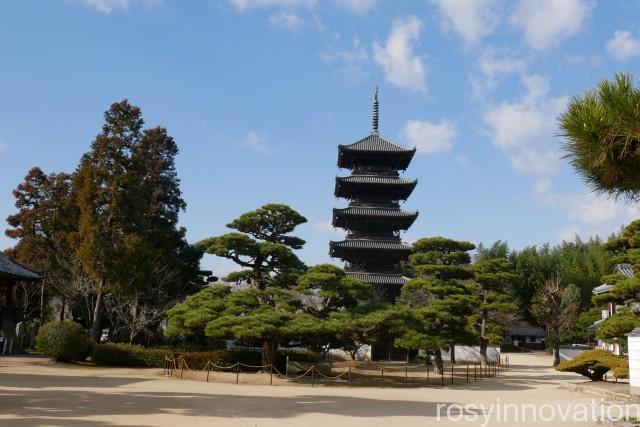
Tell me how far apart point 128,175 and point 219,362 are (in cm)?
1026

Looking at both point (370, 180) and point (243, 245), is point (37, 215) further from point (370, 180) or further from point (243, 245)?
point (370, 180)

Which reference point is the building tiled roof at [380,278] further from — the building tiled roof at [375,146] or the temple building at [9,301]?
the temple building at [9,301]

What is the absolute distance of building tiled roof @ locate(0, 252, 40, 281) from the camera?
25.0 metres

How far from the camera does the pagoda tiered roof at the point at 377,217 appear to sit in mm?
33344

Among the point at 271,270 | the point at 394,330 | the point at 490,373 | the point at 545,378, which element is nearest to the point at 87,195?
the point at 271,270

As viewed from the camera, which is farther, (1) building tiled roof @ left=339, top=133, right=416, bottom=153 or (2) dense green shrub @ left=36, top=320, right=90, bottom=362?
(1) building tiled roof @ left=339, top=133, right=416, bottom=153

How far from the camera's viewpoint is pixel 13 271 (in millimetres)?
25438

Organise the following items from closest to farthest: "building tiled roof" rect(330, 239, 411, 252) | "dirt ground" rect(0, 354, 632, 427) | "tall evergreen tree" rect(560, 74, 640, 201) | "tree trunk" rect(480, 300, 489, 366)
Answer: "tall evergreen tree" rect(560, 74, 640, 201), "dirt ground" rect(0, 354, 632, 427), "tree trunk" rect(480, 300, 489, 366), "building tiled roof" rect(330, 239, 411, 252)

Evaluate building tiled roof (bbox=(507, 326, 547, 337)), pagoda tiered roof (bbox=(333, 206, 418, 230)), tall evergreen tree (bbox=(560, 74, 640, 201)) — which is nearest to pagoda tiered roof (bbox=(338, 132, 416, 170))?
pagoda tiered roof (bbox=(333, 206, 418, 230))

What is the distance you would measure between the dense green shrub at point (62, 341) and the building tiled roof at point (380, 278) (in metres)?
15.1

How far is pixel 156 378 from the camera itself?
18.5 meters

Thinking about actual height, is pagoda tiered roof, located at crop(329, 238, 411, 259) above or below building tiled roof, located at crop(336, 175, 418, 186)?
below

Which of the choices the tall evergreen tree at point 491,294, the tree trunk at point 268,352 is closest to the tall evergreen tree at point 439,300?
the tall evergreen tree at point 491,294

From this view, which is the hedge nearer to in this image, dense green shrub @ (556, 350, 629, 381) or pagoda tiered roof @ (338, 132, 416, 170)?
dense green shrub @ (556, 350, 629, 381)
